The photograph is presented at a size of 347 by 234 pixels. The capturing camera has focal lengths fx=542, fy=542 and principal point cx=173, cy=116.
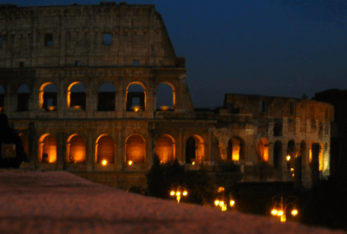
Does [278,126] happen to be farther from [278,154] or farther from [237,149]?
[237,149]

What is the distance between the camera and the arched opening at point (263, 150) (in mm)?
46281

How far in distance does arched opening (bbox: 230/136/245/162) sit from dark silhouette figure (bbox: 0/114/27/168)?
28470 millimetres

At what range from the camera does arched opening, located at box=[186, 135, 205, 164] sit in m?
39.8

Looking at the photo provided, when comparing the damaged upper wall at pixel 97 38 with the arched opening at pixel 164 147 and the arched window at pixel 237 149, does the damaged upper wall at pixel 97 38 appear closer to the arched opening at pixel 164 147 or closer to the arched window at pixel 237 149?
the arched opening at pixel 164 147

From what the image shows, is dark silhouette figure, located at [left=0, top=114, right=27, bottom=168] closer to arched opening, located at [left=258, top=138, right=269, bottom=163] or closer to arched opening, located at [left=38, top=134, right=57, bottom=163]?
arched opening, located at [left=38, top=134, right=57, bottom=163]

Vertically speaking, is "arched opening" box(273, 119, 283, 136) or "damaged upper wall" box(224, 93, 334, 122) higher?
"damaged upper wall" box(224, 93, 334, 122)

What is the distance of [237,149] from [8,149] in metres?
31.4

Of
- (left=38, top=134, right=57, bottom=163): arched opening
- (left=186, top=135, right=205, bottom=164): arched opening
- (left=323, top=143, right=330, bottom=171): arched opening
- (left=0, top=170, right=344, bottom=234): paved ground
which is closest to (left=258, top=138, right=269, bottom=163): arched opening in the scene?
(left=186, top=135, right=205, bottom=164): arched opening

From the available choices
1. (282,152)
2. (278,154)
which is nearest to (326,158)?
(278,154)

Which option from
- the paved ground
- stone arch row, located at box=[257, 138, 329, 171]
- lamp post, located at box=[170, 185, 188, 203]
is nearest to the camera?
the paved ground

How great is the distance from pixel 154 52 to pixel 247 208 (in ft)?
44.8

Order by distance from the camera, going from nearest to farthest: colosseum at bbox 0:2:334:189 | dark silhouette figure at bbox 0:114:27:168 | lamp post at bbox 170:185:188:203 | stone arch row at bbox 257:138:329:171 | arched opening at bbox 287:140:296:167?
dark silhouette figure at bbox 0:114:27:168 → lamp post at bbox 170:185:188:203 → colosseum at bbox 0:2:334:189 → stone arch row at bbox 257:138:329:171 → arched opening at bbox 287:140:296:167

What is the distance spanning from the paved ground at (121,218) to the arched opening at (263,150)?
42.2 meters

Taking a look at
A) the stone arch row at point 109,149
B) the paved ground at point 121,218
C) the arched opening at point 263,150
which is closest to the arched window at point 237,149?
the stone arch row at point 109,149
